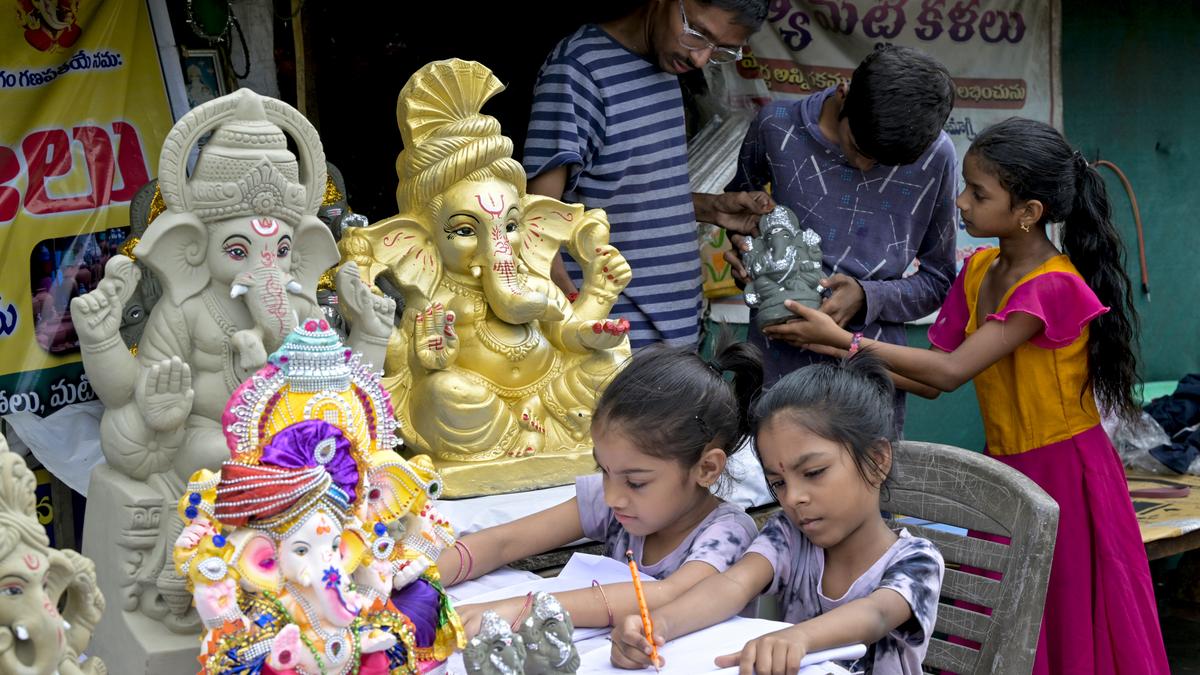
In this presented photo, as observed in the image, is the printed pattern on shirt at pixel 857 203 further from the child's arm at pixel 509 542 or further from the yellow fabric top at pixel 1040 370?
the child's arm at pixel 509 542

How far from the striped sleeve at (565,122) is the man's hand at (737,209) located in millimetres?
325

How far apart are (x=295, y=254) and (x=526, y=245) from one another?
2.12 ft

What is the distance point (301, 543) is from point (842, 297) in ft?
5.50

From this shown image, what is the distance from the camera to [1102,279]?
2.79m

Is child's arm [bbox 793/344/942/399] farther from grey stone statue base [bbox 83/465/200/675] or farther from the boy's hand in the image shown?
grey stone statue base [bbox 83/465/200/675]

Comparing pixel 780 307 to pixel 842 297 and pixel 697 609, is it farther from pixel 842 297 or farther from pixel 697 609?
pixel 697 609

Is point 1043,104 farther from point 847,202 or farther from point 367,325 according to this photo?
point 367,325

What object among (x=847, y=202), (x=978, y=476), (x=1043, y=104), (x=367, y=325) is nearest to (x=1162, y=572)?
(x=1043, y=104)

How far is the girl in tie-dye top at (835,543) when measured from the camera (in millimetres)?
1821

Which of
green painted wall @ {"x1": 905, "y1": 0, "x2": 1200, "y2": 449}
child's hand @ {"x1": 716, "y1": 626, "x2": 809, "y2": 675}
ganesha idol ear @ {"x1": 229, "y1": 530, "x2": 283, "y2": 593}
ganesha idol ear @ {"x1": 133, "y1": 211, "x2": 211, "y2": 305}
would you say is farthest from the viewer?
green painted wall @ {"x1": 905, "y1": 0, "x2": 1200, "y2": 449}

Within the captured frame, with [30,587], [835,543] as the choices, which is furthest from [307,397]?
[835,543]

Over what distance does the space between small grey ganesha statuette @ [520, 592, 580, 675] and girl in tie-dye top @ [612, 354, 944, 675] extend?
305 millimetres

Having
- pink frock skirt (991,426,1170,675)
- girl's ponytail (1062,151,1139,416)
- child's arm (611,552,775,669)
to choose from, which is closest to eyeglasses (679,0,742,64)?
girl's ponytail (1062,151,1139,416)

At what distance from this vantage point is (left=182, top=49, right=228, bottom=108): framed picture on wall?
10.7 ft
